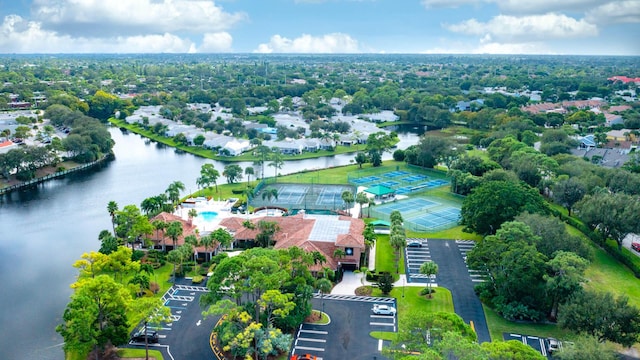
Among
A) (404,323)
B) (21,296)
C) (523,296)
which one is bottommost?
(21,296)

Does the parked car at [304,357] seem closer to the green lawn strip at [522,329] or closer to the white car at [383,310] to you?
the white car at [383,310]

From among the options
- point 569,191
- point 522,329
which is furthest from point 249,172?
point 522,329

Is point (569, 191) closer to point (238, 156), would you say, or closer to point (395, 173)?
point (395, 173)

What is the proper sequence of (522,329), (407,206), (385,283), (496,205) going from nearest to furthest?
(522,329), (385,283), (496,205), (407,206)

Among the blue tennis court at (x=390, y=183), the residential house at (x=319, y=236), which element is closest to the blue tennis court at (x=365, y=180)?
the blue tennis court at (x=390, y=183)

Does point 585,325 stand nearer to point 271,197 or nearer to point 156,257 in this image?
point 156,257

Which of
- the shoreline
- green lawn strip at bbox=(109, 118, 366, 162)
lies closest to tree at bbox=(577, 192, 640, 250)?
green lawn strip at bbox=(109, 118, 366, 162)

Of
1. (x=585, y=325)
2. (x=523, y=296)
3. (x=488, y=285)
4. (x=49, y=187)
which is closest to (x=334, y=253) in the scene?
(x=488, y=285)
